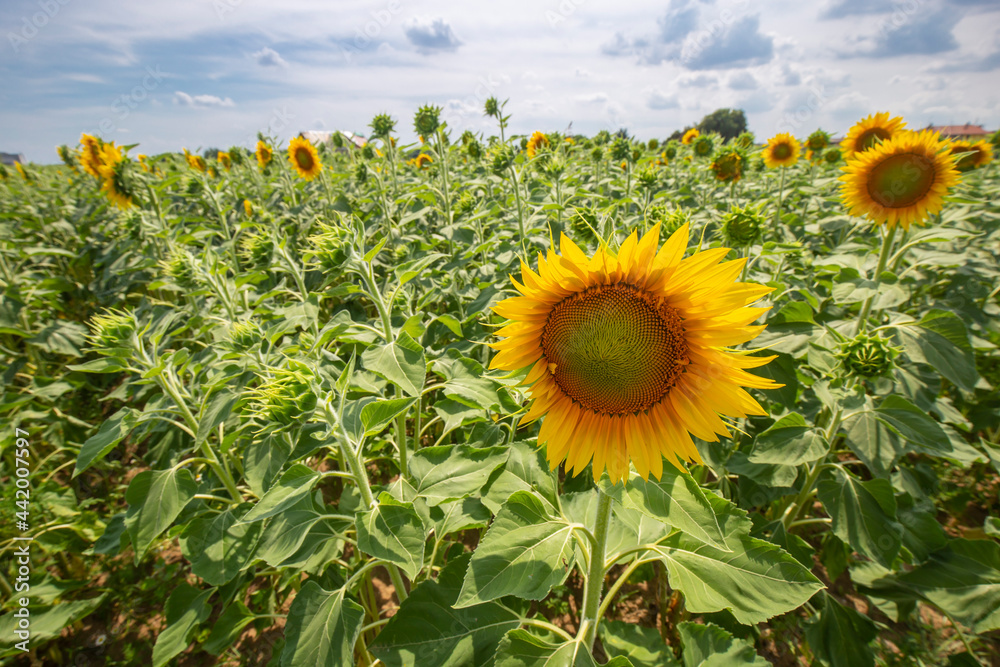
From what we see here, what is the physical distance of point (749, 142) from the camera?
5.47m

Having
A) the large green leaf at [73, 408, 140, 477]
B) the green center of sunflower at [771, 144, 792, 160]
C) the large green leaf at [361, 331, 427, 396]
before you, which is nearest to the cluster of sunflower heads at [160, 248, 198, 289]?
the large green leaf at [73, 408, 140, 477]

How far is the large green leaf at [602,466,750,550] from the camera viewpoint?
46.1 inches

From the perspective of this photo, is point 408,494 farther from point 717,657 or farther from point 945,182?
point 945,182

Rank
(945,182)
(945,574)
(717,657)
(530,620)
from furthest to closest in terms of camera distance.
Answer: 1. (945,182)
2. (945,574)
3. (530,620)
4. (717,657)

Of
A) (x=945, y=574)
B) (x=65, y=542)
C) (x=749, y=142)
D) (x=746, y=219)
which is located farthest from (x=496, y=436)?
(x=749, y=142)

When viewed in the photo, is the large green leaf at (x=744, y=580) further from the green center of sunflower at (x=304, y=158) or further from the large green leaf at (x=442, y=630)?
the green center of sunflower at (x=304, y=158)

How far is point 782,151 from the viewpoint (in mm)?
5941

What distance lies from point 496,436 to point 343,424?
2.38 ft

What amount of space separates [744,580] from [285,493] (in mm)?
1592

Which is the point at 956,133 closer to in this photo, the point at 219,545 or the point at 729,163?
the point at 729,163

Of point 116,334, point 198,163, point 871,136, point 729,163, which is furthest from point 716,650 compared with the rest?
point 198,163

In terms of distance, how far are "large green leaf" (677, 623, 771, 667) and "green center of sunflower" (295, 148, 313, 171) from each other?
298 inches

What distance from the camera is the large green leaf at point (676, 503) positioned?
117 centimetres

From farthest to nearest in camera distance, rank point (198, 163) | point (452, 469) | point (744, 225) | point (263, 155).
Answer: point (198, 163) → point (263, 155) → point (744, 225) → point (452, 469)
